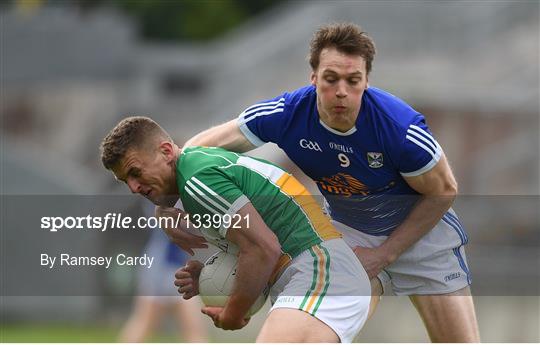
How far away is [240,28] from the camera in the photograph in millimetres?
39438

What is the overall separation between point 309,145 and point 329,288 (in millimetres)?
1074

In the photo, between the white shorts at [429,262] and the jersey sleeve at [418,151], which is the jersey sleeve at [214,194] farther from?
the white shorts at [429,262]

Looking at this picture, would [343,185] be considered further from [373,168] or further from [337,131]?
[337,131]

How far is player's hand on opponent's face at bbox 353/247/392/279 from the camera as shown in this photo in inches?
331

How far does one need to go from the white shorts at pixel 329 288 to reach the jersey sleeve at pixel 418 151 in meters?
0.65

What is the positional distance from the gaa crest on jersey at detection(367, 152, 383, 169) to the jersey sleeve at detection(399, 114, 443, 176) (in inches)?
5.4

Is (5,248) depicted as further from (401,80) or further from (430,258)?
(430,258)

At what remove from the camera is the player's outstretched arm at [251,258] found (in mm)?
7430

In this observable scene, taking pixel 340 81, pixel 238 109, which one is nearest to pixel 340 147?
pixel 340 81

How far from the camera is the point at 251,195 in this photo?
7621 millimetres

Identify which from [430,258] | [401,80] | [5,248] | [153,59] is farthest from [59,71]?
[430,258]

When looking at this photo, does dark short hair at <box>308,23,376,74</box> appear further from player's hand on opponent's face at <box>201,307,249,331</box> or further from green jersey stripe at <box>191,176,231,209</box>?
player's hand on opponent's face at <box>201,307,249,331</box>

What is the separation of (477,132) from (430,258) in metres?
13.2

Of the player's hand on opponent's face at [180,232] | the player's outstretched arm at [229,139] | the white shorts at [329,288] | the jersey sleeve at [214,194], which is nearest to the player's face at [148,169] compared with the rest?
the jersey sleeve at [214,194]
